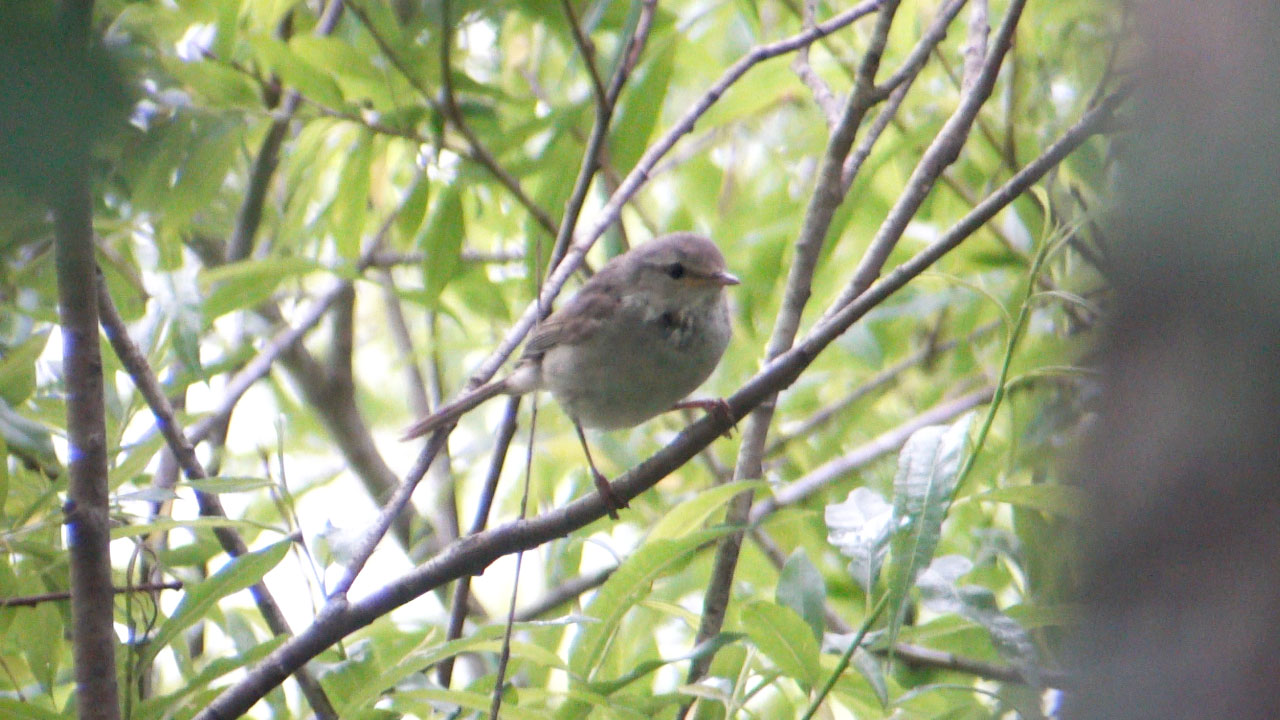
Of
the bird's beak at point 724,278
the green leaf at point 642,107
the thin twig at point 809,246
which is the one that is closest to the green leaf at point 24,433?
the thin twig at point 809,246

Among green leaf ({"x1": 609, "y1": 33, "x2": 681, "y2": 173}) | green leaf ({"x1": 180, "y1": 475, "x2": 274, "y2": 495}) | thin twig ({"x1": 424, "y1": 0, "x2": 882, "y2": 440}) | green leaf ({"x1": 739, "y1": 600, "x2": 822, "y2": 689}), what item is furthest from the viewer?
green leaf ({"x1": 609, "y1": 33, "x2": 681, "y2": 173})

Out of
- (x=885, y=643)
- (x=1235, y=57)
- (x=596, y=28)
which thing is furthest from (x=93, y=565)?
(x=596, y=28)

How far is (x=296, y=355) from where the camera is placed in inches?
234

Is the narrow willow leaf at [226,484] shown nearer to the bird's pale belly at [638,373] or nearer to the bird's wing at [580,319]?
the bird's pale belly at [638,373]

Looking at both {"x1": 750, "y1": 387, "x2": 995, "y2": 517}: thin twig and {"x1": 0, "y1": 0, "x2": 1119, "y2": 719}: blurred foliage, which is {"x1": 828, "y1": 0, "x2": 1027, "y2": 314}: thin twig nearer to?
{"x1": 0, "y1": 0, "x2": 1119, "y2": 719}: blurred foliage

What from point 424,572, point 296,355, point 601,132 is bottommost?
point 424,572

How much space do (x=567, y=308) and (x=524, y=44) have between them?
4.57ft

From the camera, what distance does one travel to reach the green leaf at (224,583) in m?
2.65

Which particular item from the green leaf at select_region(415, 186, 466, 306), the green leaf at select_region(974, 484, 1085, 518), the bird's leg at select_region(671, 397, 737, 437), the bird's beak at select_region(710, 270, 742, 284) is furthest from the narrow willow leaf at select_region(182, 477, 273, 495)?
the bird's beak at select_region(710, 270, 742, 284)

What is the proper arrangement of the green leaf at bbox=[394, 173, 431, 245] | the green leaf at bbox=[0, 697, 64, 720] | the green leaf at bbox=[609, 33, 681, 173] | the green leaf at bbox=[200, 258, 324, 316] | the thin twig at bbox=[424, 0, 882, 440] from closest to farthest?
the green leaf at bbox=[0, 697, 64, 720]
the green leaf at bbox=[200, 258, 324, 316]
the thin twig at bbox=[424, 0, 882, 440]
the green leaf at bbox=[394, 173, 431, 245]
the green leaf at bbox=[609, 33, 681, 173]

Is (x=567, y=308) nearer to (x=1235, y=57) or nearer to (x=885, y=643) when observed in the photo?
(x=885, y=643)

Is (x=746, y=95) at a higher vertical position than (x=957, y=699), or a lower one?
higher

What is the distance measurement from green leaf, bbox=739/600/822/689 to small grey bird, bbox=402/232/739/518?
1.96 m

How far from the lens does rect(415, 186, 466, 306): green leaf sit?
13.3 ft
